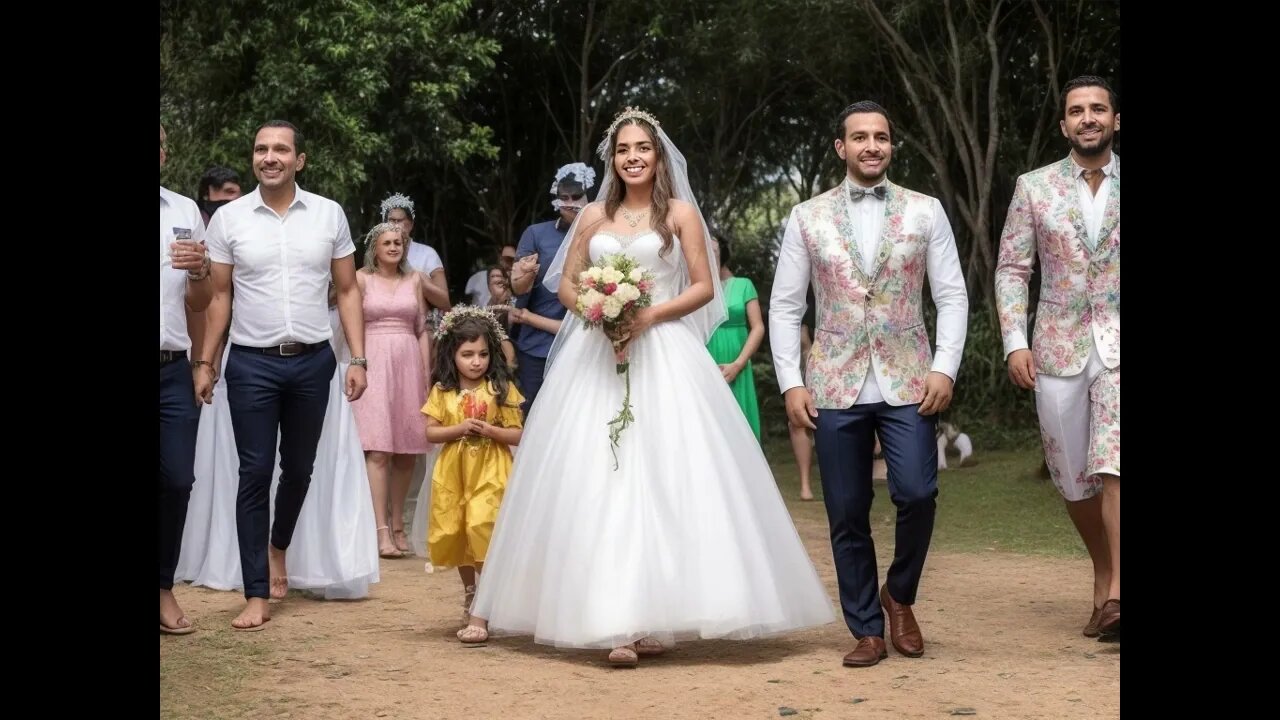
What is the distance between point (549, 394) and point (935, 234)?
192cm

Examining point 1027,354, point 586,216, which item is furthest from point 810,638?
point 586,216

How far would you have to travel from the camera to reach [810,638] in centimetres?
785

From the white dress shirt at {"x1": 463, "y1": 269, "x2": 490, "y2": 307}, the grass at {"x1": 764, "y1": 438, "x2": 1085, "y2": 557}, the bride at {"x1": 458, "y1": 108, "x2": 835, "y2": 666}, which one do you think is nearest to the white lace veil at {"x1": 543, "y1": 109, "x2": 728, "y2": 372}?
the bride at {"x1": 458, "y1": 108, "x2": 835, "y2": 666}

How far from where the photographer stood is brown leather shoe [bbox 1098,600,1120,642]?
7480mm

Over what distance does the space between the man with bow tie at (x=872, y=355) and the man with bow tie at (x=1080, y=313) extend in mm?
506

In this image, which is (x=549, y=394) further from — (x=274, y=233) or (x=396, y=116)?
(x=396, y=116)

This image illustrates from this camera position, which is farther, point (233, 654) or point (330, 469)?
point (330, 469)

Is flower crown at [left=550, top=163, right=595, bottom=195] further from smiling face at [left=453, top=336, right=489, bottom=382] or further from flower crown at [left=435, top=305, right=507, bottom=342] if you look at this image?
smiling face at [left=453, top=336, right=489, bottom=382]

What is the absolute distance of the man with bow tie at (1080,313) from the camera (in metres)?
7.44

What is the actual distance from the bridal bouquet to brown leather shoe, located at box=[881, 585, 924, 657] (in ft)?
4.58

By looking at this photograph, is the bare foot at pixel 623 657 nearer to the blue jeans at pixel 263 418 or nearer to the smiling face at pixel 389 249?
the blue jeans at pixel 263 418

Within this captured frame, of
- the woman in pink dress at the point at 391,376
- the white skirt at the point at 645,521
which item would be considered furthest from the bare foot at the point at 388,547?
the white skirt at the point at 645,521

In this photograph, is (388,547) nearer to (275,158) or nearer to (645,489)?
(275,158)

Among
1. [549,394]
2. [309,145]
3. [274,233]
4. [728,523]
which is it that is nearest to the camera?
[728,523]
